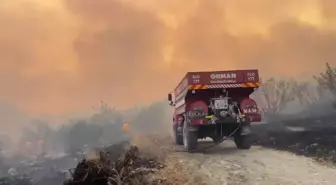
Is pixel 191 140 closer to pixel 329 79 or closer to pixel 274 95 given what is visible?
pixel 329 79

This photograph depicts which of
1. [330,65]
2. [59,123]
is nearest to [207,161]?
[59,123]

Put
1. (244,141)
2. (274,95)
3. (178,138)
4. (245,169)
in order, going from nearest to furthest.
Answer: (245,169)
(244,141)
(178,138)
(274,95)

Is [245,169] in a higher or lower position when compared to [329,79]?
lower

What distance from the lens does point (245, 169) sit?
10938 millimetres

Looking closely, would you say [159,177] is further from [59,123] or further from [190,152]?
[59,123]

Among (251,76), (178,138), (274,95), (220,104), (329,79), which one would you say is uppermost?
(329,79)

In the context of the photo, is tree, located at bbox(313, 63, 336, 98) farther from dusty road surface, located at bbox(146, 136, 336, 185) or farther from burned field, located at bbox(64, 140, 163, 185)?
burned field, located at bbox(64, 140, 163, 185)

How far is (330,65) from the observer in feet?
118

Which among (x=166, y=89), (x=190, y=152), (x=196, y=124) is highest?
(x=166, y=89)

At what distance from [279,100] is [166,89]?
12629mm

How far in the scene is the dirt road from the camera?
984 cm

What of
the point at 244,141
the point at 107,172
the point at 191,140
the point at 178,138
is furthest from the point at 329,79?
the point at 107,172

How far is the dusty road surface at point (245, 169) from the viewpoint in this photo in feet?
32.3

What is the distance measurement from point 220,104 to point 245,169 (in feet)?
11.5
